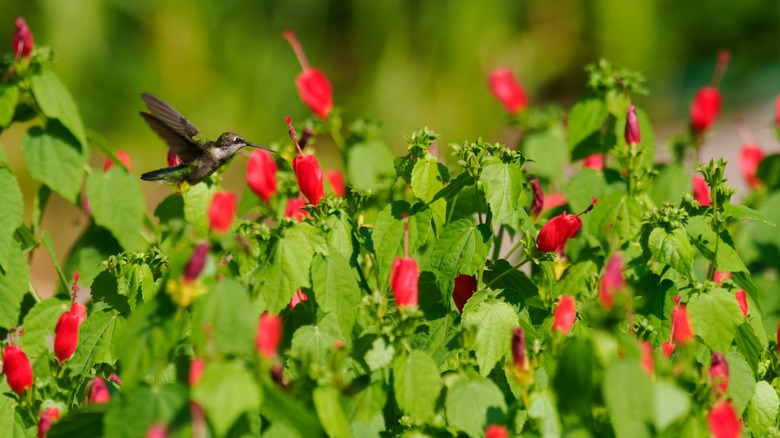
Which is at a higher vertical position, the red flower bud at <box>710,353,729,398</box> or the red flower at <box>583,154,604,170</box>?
the red flower at <box>583,154,604,170</box>

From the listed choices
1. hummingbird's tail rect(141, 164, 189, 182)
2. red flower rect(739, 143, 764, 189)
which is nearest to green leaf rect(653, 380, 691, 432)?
hummingbird's tail rect(141, 164, 189, 182)

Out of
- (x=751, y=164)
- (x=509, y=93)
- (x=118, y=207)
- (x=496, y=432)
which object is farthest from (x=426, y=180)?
(x=751, y=164)

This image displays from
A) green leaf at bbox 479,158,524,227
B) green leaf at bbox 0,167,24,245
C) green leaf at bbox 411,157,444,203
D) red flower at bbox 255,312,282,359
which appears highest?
green leaf at bbox 0,167,24,245

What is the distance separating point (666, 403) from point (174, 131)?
139 centimetres

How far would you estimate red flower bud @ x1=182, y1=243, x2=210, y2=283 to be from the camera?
1378 mm

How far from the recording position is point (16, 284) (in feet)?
7.13

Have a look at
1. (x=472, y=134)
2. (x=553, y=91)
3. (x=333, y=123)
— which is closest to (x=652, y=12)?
(x=553, y=91)

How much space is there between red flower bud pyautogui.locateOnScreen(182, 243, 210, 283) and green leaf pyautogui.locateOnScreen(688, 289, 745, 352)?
82 centimetres

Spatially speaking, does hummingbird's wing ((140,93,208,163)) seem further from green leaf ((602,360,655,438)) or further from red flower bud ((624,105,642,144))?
green leaf ((602,360,655,438))

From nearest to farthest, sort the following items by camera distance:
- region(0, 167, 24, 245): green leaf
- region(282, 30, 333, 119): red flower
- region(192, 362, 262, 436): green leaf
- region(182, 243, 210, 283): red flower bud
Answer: region(192, 362, 262, 436): green leaf, region(182, 243, 210, 283): red flower bud, region(0, 167, 24, 245): green leaf, region(282, 30, 333, 119): red flower

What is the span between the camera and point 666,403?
51.9 inches

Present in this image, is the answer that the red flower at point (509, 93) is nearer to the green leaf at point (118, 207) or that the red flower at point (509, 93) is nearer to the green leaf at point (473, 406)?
the green leaf at point (118, 207)

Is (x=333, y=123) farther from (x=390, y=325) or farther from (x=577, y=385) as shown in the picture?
(x=577, y=385)

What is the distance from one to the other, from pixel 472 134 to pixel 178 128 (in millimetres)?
5459
